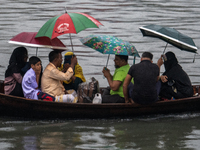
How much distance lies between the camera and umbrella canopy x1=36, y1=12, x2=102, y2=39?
24.7 ft

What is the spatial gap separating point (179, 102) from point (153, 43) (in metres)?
9.34

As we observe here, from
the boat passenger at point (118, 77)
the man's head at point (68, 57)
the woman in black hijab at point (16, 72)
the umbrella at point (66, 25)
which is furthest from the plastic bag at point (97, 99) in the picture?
the woman in black hijab at point (16, 72)

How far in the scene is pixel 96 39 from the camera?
26.0ft

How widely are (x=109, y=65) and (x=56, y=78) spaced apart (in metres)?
6.73

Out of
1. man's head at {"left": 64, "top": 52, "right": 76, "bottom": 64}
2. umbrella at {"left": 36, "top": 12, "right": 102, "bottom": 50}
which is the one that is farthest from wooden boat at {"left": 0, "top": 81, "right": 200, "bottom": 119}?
umbrella at {"left": 36, "top": 12, "right": 102, "bottom": 50}

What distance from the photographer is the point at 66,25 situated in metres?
7.62

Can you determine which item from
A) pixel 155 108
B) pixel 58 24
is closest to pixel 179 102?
pixel 155 108

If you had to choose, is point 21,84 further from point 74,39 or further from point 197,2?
point 197,2

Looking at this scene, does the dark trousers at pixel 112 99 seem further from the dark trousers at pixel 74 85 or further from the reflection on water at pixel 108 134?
the dark trousers at pixel 74 85

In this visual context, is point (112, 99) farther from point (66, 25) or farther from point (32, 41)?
point (32, 41)

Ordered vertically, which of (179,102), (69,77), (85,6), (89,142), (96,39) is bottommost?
(89,142)

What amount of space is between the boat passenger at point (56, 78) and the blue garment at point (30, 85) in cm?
20

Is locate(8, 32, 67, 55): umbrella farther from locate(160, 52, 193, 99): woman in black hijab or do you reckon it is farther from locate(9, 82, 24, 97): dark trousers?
locate(160, 52, 193, 99): woman in black hijab

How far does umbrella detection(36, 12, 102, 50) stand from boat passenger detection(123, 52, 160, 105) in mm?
1161
